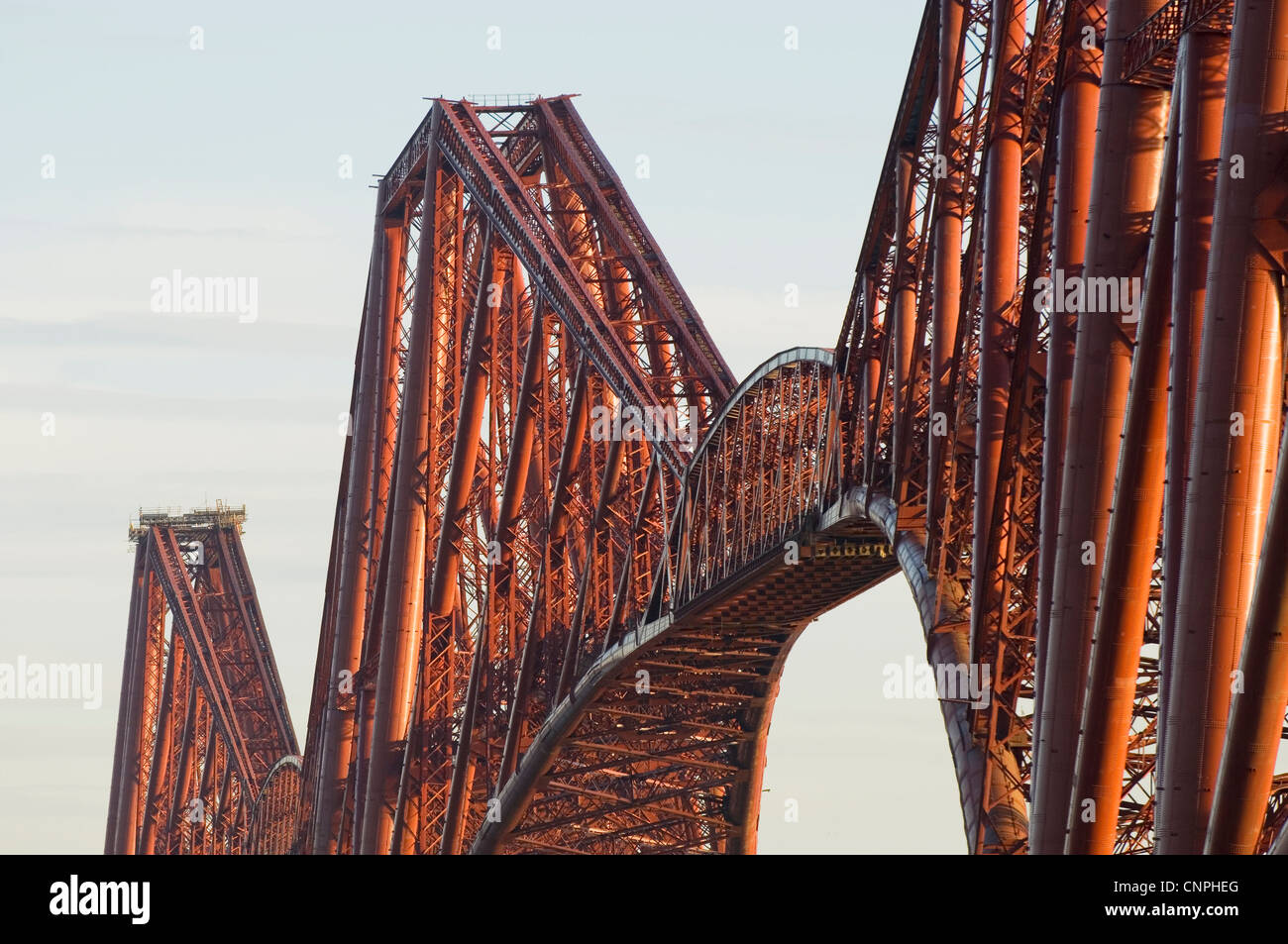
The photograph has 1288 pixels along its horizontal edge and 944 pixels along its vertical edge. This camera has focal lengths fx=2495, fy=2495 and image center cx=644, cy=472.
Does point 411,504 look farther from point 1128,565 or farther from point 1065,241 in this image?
point 1128,565

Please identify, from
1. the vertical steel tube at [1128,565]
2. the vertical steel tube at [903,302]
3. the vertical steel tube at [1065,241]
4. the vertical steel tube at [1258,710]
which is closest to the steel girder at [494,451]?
the vertical steel tube at [903,302]

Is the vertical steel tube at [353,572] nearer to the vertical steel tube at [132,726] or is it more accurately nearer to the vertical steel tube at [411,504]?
the vertical steel tube at [411,504]

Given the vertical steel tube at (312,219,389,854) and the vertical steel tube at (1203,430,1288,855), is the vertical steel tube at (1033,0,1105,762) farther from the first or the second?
the vertical steel tube at (312,219,389,854)

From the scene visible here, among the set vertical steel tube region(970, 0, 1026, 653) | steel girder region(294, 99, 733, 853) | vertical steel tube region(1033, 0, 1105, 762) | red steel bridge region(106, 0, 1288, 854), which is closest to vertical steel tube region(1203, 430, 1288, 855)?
red steel bridge region(106, 0, 1288, 854)

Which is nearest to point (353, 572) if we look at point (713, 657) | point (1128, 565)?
point (713, 657)

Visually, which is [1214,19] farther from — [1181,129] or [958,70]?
[958,70]
